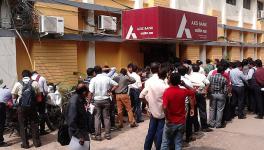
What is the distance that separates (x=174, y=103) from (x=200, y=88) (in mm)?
2989

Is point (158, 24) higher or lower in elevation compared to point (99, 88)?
higher

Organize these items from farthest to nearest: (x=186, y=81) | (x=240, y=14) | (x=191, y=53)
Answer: (x=240, y=14), (x=191, y=53), (x=186, y=81)

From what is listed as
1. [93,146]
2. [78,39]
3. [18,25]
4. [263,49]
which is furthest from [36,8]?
[263,49]

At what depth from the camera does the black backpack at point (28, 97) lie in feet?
26.7

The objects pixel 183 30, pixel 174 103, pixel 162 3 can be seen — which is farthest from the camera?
pixel 162 3

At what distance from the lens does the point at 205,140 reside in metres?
8.75

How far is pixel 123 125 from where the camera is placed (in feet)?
34.3

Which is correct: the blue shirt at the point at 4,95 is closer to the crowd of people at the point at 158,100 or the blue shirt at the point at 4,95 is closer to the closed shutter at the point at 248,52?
the crowd of people at the point at 158,100

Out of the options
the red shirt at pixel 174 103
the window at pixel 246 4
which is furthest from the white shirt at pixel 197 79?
the window at pixel 246 4

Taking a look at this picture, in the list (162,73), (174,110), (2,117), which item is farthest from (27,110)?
(174,110)

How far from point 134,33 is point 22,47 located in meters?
4.56

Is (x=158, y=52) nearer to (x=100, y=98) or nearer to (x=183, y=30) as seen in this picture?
(x=183, y=30)

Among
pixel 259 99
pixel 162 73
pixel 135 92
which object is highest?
pixel 162 73

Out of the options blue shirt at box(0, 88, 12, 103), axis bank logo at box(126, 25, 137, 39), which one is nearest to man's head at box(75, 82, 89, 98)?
blue shirt at box(0, 88, 12, 103)
